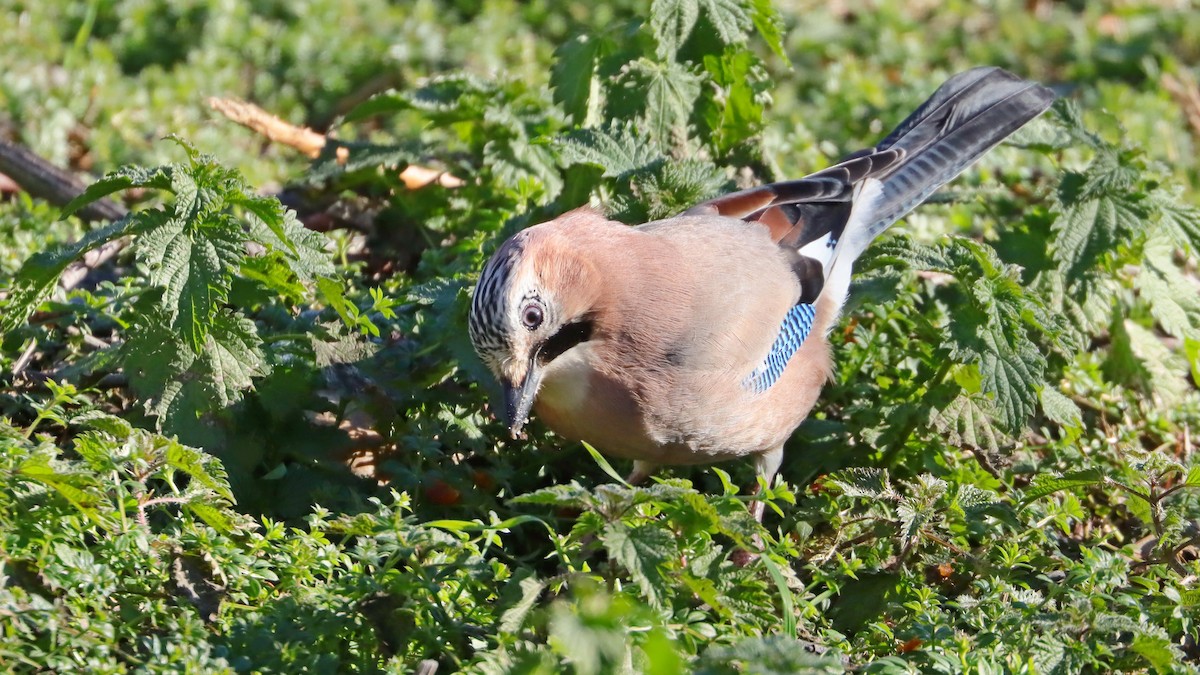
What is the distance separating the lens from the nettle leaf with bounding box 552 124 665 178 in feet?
14.8

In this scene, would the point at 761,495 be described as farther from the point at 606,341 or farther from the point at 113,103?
the point at 113,103

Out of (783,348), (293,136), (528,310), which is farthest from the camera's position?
(293,136)

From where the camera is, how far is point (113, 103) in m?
6.32

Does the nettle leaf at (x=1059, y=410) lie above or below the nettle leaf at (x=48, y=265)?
below

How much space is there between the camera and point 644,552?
3119 millimetres

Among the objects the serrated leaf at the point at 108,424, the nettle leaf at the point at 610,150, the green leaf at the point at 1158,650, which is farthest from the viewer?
the nettle leaf at the point at 610,150

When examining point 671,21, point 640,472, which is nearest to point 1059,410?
point 640,472

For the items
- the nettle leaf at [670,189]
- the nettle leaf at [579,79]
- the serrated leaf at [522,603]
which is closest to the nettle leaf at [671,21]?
the nettle leaf at [579,79]

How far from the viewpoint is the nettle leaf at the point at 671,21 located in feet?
15.4

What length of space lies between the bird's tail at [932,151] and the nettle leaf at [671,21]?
0.81 m

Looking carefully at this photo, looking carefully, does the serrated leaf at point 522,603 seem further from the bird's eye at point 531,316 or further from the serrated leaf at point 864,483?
the serrated leaf at point 864,483

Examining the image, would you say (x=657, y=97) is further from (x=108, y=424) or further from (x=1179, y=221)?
(x=108, y=424)

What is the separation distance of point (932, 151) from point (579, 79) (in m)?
1.45

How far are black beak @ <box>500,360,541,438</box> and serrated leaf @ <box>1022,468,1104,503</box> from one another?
1.54 metres
